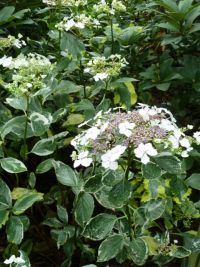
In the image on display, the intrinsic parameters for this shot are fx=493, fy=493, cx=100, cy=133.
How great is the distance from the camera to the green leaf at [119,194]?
1182 mm

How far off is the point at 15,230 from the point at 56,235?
0.81 feet

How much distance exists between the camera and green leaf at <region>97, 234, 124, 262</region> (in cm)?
128

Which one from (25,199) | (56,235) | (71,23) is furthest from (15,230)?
(71,23)

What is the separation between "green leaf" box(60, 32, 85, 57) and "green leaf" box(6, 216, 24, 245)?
25.3 inches

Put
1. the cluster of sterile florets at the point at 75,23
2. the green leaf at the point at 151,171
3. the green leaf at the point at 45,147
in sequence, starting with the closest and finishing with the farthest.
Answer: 1. the green leaf at the point at 151,171
2. the green leaf at the point at 45,147
3. the cluster of sterile florets at the point at 75,23

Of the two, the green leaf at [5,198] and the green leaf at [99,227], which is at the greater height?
the green leaf at [99,227]

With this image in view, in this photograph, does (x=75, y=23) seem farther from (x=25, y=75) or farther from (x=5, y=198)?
(x=5, y=198)

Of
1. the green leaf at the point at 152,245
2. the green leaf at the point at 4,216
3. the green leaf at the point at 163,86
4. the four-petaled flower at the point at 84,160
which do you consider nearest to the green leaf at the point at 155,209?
the green leaf at the point at 152,245

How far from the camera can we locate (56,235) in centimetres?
160

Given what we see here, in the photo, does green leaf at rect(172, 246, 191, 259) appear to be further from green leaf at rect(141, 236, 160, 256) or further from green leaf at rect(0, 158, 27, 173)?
green leaf at rect(0, 158, 27, 173)

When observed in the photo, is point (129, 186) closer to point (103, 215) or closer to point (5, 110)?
point (103, 215)

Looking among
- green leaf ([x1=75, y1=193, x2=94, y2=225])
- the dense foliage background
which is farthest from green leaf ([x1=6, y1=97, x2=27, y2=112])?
green leaf ([x1=75, y1=193, x2=94, y2=225])

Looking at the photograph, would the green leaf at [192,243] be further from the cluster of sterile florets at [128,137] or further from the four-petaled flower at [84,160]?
the four-petaled flower at [84,160]

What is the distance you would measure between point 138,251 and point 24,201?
36cm
